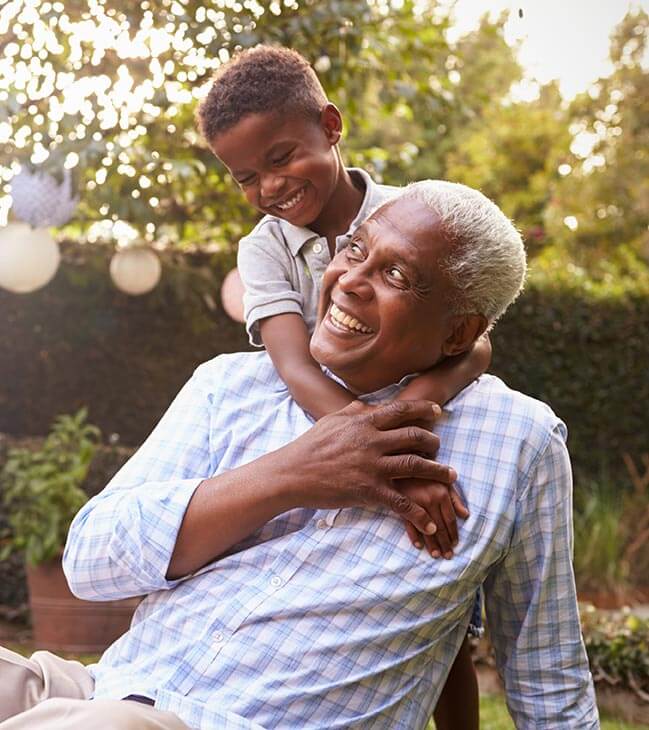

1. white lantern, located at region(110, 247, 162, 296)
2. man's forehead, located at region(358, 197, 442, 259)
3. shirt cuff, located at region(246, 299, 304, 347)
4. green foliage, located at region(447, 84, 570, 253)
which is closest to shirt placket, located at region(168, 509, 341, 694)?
man's forehead, located at region(358, 197, 442, 259)

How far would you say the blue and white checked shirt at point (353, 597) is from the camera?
6.21ft

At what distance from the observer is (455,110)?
6.66 meters

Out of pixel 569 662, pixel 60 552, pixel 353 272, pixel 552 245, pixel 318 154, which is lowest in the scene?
pixel 60 552

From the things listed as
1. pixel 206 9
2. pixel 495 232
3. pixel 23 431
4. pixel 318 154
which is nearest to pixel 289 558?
pixel 495 232

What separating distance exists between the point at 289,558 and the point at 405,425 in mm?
339

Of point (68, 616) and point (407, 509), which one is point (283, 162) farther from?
point (68, 616)

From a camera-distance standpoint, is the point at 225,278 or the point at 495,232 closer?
the point at 495,232

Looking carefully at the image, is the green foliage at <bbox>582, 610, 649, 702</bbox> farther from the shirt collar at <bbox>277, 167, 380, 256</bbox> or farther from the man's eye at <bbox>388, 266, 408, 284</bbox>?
the man's eye at <bbox>388, 266, 408, 284</bbox>

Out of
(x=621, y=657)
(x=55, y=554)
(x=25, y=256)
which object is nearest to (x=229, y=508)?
(x=621, y=657)

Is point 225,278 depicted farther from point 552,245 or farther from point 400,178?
point 552,245

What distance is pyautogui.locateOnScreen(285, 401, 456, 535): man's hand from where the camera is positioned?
1.93m

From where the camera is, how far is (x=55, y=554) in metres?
6.10

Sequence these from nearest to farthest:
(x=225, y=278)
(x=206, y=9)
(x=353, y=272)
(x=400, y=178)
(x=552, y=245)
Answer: (x=353, y=272)
(x=206, y=9)
(x=400, y=178)
(x=225, y=278)
(x=552, y=245)

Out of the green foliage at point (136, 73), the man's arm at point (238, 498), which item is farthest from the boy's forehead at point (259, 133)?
the green foliage at point (136, 73)
